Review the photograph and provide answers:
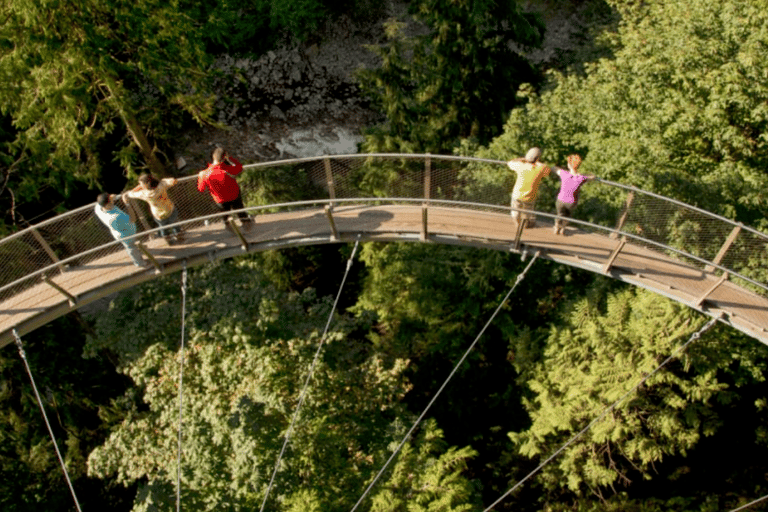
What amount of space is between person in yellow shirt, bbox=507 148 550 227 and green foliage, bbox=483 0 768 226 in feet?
11.7

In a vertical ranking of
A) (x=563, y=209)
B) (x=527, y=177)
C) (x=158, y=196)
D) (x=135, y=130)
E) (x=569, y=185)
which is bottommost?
(x=563, y=209)

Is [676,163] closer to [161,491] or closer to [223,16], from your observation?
[161,491]

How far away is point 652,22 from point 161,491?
16.7m

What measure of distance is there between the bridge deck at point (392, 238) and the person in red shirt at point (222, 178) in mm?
1014

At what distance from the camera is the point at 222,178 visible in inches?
456

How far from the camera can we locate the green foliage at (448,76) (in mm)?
19203

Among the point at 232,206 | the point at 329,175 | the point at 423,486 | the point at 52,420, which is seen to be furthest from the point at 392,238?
the point at 52,420

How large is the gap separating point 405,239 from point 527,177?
259 cm

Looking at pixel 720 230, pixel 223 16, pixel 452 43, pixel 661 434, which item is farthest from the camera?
pixel 223 16

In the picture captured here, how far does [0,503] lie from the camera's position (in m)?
17.0

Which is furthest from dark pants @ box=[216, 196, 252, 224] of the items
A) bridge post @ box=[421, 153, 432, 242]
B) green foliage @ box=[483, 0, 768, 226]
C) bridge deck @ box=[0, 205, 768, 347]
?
green foliage @ box=[483, 0, 768, 226]

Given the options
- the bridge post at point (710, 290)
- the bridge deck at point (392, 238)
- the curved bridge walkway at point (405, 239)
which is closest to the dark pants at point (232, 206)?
the curved bridge walkway at point (405, 239)

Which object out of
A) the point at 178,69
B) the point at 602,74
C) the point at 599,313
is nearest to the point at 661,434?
the point at 599,313

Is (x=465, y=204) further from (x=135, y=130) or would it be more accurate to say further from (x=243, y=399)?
(x=135, y=130)
